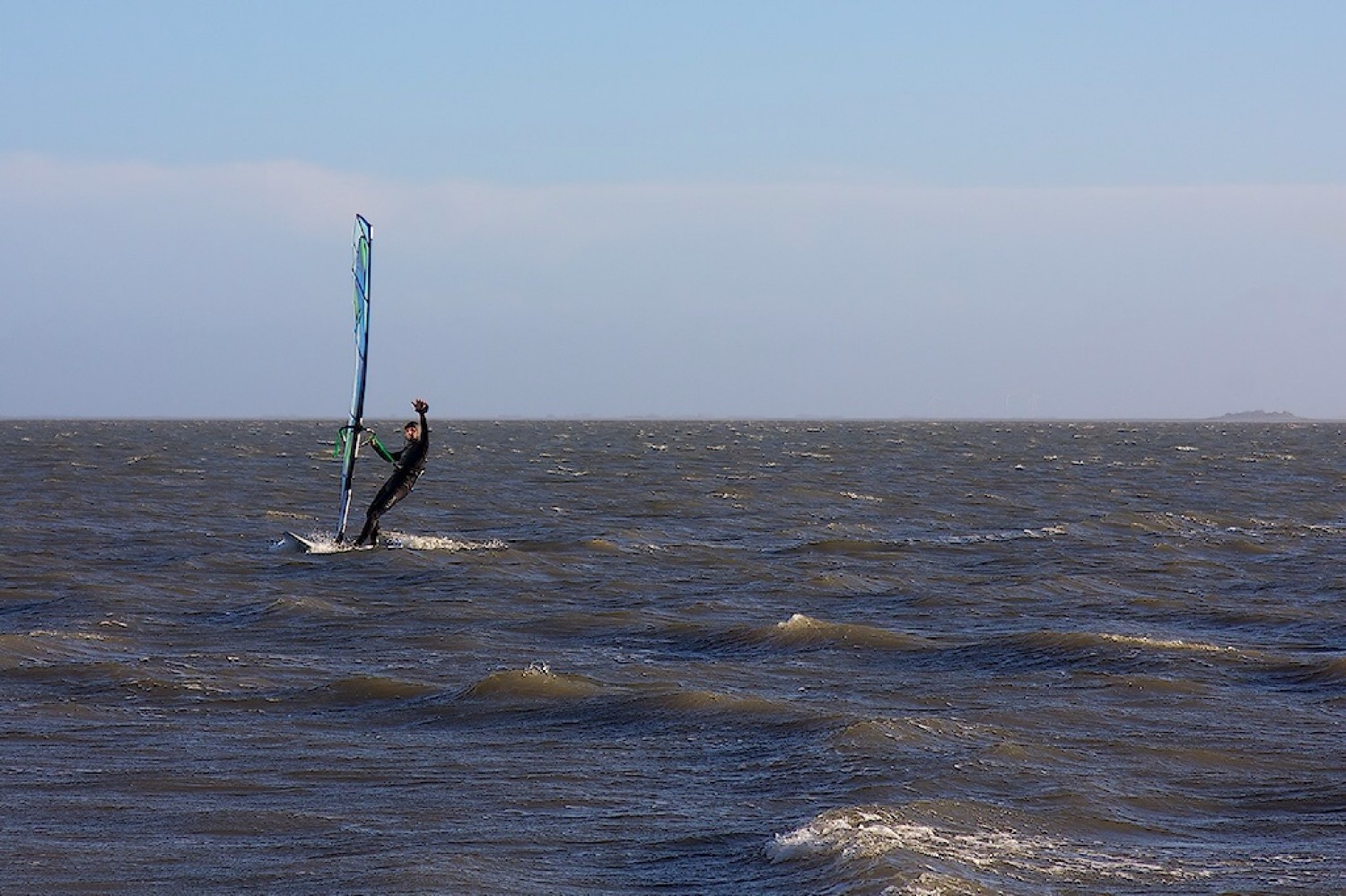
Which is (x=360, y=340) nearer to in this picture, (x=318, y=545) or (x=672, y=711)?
(x=318, y=545)

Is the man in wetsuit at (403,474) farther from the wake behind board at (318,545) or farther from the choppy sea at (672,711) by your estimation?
the choppy sea at (672,711)

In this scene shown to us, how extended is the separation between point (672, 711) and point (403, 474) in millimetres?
10793

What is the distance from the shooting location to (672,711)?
10.4 metres

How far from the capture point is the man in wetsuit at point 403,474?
800 inches

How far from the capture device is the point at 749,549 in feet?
72.8

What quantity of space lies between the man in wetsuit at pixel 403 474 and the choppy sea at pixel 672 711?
0.54 metres

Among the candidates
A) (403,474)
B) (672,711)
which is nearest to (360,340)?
(403,474)

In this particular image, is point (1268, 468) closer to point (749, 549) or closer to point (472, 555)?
point (749, 549)

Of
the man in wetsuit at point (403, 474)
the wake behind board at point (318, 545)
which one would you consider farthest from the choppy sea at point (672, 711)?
the man in wetsuit at point (403, 474)

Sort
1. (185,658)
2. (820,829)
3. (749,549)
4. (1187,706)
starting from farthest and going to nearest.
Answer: (749,549), (185,658), (1187,706), (820,829)

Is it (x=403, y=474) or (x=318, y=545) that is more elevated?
(x=403, y=474)

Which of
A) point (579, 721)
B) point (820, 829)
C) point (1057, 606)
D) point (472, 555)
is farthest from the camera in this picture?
point (472, 555)

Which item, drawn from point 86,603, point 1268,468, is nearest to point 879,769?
point 86,603

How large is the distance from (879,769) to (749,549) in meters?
13.5
